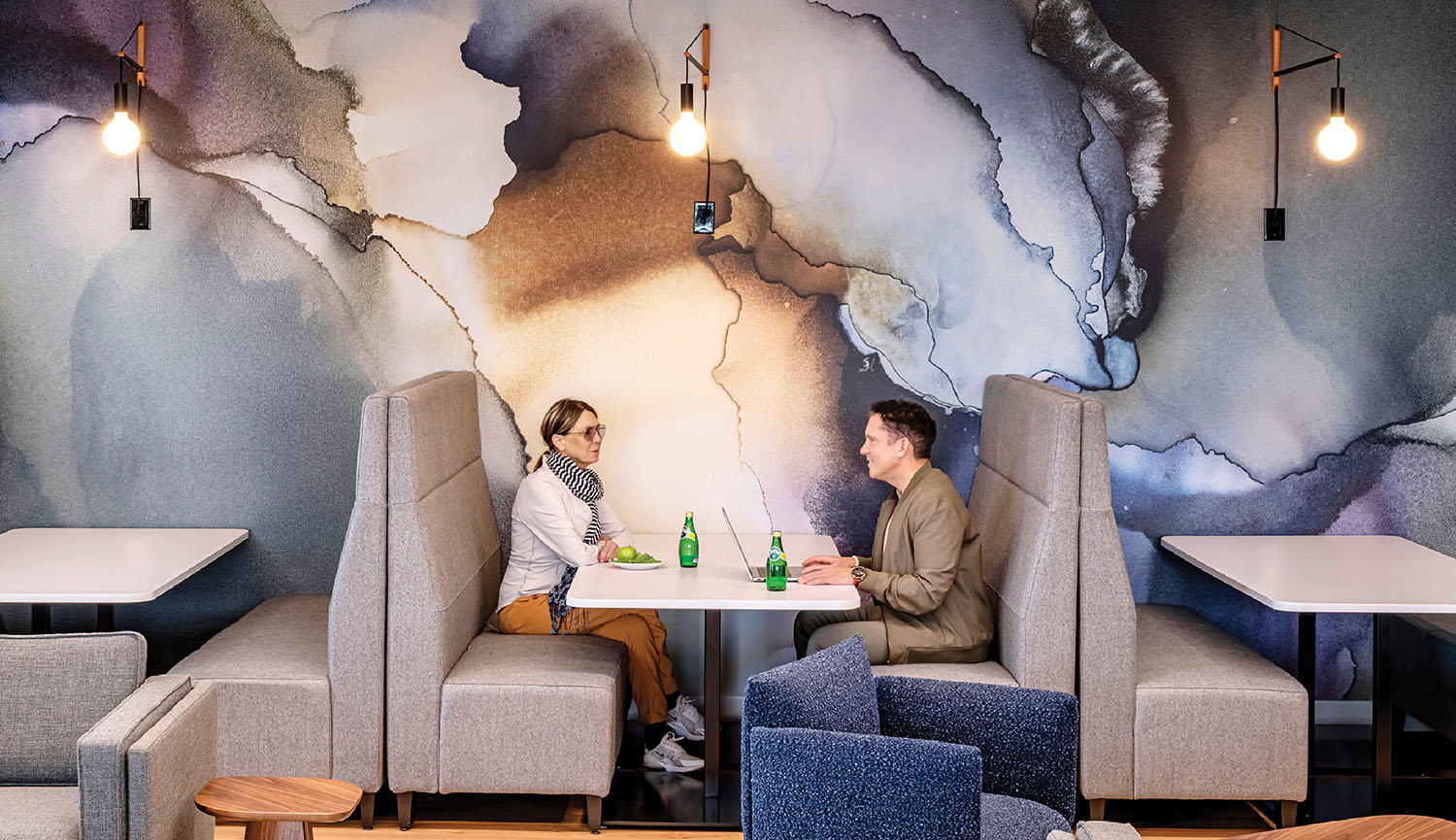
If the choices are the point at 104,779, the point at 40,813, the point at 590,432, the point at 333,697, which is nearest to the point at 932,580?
the point at 590,432

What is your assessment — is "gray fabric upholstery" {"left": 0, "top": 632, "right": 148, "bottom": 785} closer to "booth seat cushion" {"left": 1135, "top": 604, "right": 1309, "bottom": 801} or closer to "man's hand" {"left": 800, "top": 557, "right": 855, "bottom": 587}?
"man's hand" {"left": 800, "top": 557, "right": 855, "bottom": 587}

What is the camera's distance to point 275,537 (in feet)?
15.8

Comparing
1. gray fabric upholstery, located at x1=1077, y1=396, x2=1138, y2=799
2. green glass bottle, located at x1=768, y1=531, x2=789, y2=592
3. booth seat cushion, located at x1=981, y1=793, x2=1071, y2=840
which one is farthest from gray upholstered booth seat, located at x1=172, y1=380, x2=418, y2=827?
gray fabric upholstery, located at x1=1077, y1=396, x2=1138, y2=799

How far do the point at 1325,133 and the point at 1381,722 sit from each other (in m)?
1.89

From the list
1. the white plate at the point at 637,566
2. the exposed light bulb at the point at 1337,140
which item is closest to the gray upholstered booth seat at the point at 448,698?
the white plate at the point at 637,566

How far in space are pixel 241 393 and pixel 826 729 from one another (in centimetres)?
293

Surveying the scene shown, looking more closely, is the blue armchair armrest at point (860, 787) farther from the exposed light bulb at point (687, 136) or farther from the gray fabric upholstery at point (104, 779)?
the exposed light bulb at point (687, 136)

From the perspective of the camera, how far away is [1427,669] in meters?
4.54

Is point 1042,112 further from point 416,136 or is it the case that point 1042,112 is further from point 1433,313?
point 416,136

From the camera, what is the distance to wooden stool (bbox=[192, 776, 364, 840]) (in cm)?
271

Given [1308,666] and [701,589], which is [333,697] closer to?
[701,589]

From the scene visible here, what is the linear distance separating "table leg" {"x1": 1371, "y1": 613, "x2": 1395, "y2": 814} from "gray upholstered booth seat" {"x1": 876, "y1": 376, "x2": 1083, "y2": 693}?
3.11 ft

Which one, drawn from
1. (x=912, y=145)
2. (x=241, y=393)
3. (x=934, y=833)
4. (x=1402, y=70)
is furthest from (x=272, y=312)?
(x=1402, y=70)

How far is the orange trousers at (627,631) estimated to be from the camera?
4.27 m
